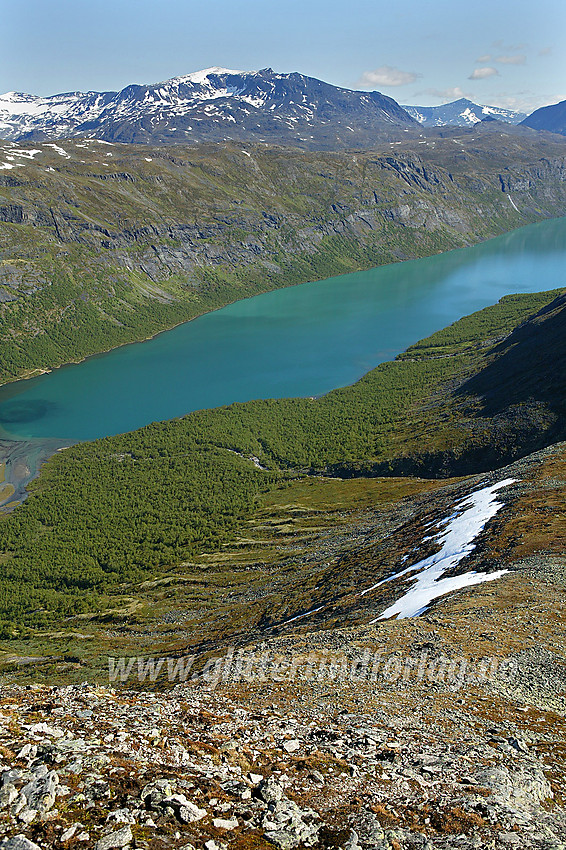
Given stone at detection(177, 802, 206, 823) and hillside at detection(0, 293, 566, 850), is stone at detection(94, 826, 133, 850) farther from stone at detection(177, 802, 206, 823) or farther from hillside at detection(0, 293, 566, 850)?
stone at detection(177, 802, 206, 823)

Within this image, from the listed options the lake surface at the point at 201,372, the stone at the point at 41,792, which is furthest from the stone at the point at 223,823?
the lake surface at the point at 201,372

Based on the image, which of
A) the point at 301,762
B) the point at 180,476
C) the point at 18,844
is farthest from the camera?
the point at 180,476

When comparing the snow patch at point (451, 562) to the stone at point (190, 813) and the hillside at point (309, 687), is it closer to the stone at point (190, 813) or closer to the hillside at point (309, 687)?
the hillside at point (309, 687)

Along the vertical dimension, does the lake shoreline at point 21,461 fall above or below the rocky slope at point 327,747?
below

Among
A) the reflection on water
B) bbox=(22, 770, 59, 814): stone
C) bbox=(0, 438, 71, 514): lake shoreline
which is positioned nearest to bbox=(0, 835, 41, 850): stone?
bbox=(22, 770, 59, 814): stone

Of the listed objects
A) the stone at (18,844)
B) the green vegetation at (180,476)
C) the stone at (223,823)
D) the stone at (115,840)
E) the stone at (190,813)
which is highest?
the stone at (18,844)

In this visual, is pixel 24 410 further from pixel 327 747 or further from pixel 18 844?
pixel 18 844

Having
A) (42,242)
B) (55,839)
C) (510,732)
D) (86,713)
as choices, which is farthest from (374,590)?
(42,242)

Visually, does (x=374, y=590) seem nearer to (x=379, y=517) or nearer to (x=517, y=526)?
(x=517, y=526)

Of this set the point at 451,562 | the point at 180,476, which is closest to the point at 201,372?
the point at 180,476
